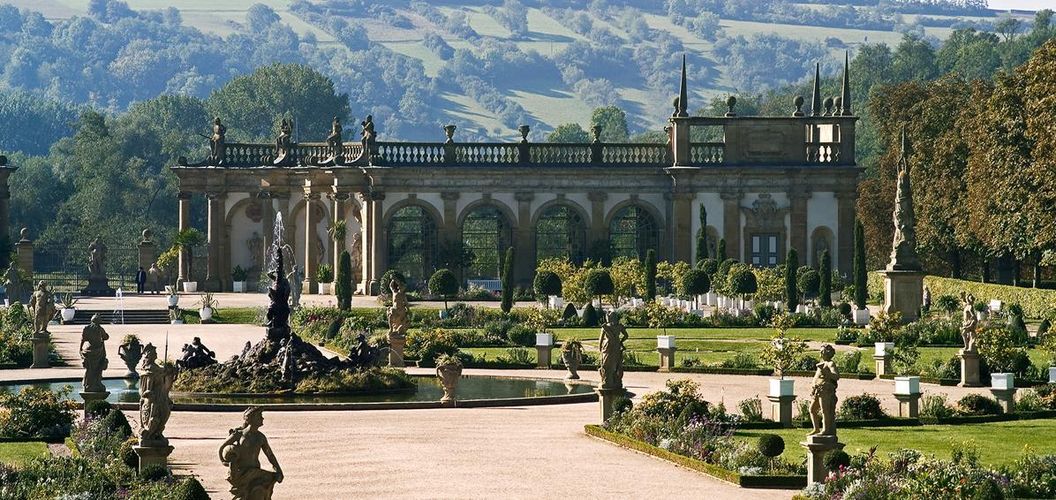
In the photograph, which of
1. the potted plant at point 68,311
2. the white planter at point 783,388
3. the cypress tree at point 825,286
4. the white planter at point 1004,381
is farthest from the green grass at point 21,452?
the cypress tree at point 825,286

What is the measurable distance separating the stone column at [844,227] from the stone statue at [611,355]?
41.4 metres

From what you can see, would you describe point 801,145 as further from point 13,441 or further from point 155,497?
point 155,497

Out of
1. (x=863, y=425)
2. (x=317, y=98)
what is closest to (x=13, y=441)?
(x=863, y=425)

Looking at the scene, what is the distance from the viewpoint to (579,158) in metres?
80.2

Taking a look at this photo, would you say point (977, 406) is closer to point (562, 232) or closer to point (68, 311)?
point (68, 311)

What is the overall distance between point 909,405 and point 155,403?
1444cm

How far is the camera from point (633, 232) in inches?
3142

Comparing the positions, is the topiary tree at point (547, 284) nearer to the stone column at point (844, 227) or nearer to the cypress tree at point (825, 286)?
the cypress tree at point (825, 286)

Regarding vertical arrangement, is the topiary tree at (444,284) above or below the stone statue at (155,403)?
above

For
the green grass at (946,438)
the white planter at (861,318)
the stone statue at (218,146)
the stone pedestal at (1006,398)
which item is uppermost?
the stone statue at (218,146)

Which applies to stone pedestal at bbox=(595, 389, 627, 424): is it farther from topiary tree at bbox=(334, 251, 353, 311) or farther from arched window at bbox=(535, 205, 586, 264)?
arched window at bbox=(535, 205, 586, 264)

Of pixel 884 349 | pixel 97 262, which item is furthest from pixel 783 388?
pixel 97 262

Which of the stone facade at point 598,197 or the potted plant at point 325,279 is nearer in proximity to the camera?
the potted plant at point 325,279

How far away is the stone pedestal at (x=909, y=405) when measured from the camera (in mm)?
38594
